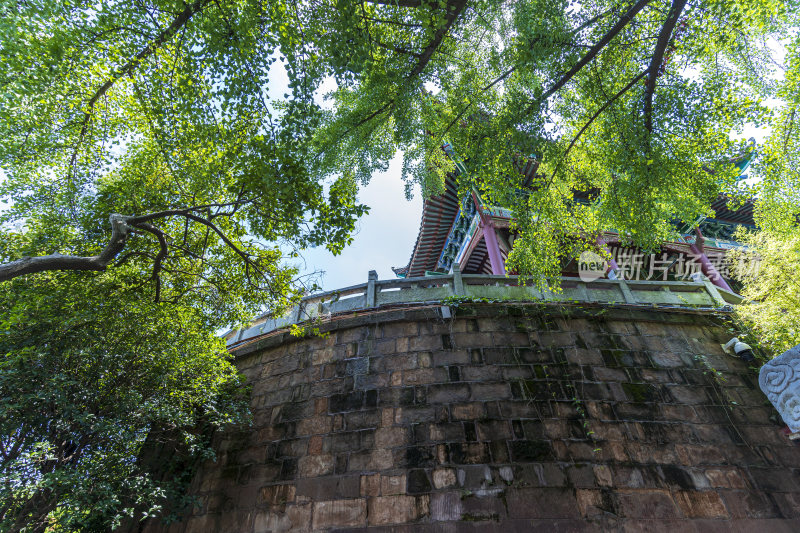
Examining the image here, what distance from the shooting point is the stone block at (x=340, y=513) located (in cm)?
429

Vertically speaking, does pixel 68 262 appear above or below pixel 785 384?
above

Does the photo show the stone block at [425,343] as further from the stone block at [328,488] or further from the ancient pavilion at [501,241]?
the ancient pavilion at [501,241]

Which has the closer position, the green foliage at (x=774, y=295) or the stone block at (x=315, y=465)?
the stone block at (x=315, y=465)

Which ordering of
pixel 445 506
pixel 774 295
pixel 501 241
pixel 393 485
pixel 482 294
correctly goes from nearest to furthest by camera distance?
pixel 445 506 < pixel 393 485 < pixel 774 295 < pixel 482 294 < pixel 501 241

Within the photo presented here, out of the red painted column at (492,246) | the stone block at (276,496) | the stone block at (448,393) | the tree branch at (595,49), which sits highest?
the red painted column at (492,246)

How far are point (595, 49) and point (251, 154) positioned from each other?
4.76m

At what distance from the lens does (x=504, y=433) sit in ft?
15.4

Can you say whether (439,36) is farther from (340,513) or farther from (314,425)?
(340,513)

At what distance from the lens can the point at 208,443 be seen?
5648 mm

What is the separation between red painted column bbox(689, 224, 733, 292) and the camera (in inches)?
455

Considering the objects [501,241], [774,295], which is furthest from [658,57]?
[501,241]

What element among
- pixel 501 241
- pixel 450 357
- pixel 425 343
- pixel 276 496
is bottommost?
pixel 276 496

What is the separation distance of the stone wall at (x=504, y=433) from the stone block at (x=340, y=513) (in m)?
0.01

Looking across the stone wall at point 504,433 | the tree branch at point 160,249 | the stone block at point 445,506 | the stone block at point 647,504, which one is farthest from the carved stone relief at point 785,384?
the tree branch at point 160,249
